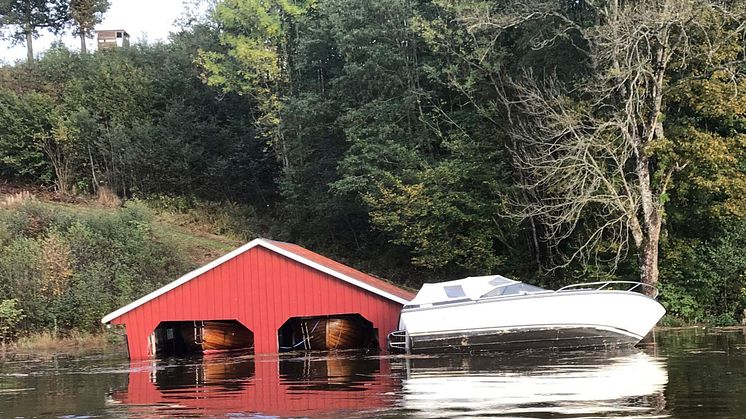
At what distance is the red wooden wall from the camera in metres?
20.8

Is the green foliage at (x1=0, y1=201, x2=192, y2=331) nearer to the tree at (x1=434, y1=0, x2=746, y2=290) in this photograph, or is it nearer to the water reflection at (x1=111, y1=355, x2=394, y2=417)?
the water reflection at (x1=111, y1=355, x2=394, y2=417)

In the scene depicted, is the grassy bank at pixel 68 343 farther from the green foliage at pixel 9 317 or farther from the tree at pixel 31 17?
the tree at pixel 31 17

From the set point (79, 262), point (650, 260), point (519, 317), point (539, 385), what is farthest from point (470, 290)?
point (79, 262)

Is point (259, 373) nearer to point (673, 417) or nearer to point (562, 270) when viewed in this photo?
point (673, 417)

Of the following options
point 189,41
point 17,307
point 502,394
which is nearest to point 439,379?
point 502,394

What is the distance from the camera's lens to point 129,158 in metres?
41.0

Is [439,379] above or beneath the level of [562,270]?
beneath

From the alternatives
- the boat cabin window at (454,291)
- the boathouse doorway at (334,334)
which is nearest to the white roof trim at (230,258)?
the boat cabin window at (454,291)

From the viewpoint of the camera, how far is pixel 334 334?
2286 centimetres

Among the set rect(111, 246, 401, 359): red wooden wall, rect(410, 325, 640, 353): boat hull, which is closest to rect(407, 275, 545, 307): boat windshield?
rect(410, 325, 640, 353): boat hull

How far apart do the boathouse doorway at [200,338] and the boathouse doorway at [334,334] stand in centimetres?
156

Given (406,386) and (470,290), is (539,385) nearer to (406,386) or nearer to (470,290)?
(406,386)

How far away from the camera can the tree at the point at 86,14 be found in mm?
54281

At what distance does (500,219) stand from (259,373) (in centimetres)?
1608
